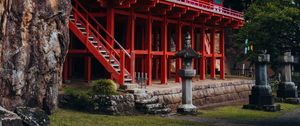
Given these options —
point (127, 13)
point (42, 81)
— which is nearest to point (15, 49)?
point (42, 81)

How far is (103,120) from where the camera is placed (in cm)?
1517

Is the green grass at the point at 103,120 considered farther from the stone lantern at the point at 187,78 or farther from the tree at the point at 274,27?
the tree at the point at 274,27

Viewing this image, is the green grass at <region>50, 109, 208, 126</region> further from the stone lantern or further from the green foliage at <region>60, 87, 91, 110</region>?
the stone lantern

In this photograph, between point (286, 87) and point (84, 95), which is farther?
point (286, 87)

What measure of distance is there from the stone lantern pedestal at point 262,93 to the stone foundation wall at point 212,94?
368 cm

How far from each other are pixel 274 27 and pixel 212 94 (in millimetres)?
6472

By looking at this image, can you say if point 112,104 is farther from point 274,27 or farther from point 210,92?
point 274,27

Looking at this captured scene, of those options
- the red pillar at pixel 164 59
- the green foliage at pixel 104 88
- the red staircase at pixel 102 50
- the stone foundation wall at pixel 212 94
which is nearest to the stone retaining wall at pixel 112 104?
the green foliage at pixel 104 88

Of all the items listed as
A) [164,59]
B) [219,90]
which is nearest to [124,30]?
[164,59]

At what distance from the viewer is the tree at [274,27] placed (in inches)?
1113

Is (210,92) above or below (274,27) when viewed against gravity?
below

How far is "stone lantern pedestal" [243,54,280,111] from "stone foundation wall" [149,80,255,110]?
12.1 ft

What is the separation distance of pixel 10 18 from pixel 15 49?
102cm

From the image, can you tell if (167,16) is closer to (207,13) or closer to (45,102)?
(207,13)
